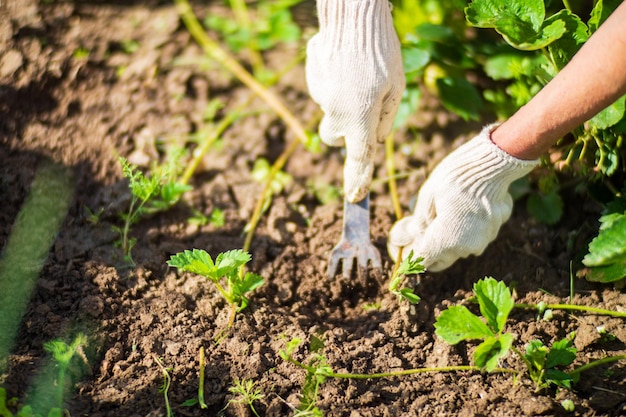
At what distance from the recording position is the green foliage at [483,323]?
1553mm

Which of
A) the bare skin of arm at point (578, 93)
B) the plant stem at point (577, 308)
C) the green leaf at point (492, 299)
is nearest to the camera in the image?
the bare skin of arm at point (578, 93)

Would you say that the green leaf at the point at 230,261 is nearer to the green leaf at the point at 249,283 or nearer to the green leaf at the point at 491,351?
the green leaf at the point at 249,283

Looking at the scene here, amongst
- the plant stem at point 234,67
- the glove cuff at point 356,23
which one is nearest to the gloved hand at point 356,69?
the glove cuff at point 356,23

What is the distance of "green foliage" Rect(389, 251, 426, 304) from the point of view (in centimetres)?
174

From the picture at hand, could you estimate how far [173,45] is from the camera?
2770 mm

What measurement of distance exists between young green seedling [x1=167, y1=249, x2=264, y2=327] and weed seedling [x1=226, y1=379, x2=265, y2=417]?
0.21 meters

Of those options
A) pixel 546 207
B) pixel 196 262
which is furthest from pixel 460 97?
pixel 196 262

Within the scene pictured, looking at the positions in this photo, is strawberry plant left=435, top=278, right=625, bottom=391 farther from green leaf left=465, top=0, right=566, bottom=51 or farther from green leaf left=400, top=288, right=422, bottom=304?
green leaf left=465, top=0, right=566, bottom=51

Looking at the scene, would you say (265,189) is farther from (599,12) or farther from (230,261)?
(599,12)

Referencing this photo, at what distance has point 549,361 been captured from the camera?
163cm

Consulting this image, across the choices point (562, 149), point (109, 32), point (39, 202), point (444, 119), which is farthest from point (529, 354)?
point (109, 32)

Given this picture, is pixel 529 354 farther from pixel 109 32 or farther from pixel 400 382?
pixel 109 32

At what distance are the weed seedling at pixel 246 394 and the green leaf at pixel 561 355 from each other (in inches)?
28.7

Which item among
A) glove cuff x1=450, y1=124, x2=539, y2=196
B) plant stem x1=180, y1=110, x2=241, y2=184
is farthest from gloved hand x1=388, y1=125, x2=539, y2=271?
plant stem x1=180, y1=110, x2=241, y2=184
